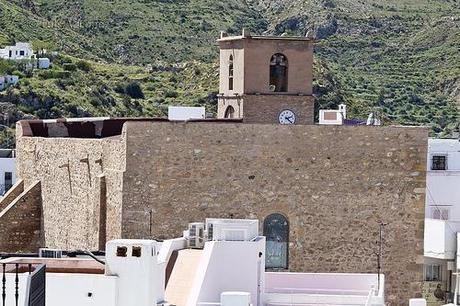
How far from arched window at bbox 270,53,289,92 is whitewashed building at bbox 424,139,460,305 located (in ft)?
13.9

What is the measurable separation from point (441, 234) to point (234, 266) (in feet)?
34.8

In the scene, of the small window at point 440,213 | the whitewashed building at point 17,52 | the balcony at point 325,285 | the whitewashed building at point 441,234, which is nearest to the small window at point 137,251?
the balcony at point 325,285

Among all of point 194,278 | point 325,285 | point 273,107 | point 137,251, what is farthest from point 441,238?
point 137,251

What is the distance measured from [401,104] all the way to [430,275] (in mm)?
69645

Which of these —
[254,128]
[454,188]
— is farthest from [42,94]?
[254,128]

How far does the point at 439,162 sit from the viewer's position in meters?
37.5

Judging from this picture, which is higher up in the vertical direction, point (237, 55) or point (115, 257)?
point (237, 55)

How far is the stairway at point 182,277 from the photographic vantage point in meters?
21.9

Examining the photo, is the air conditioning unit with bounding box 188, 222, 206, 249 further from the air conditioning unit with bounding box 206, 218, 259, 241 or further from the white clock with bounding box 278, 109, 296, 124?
A: the white clock with bounding box 278, 109, 296, 124

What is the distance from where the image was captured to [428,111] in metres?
102

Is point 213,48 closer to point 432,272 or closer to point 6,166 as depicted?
point 6,166

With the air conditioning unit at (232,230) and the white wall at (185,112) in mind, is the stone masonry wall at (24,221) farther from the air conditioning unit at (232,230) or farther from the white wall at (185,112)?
the white wall at (185,112)

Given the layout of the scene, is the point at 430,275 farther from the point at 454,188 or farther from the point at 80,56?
the point at 80,56

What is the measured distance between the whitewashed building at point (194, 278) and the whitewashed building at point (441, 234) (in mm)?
6546
